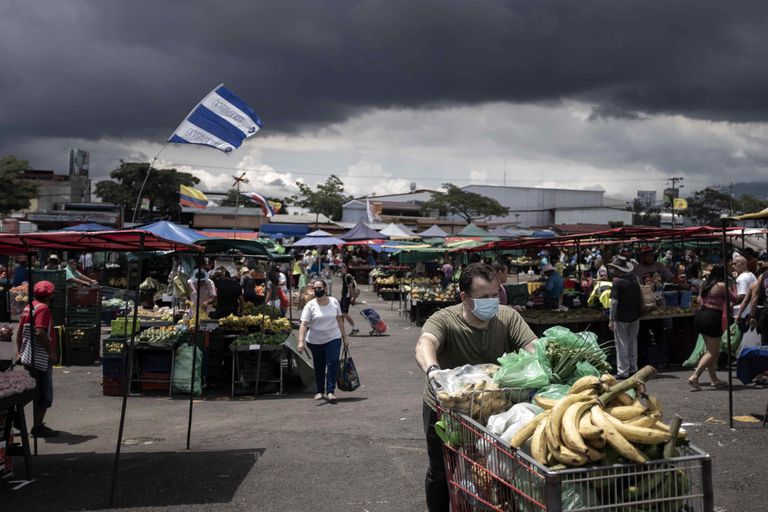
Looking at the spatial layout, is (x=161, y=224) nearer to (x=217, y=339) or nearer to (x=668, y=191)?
(x=217, y=339)

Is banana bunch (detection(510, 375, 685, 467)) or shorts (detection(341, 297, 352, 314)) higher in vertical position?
banana bunch (detection(510, 375, 685, 467))

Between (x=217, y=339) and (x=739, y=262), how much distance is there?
9505 mm

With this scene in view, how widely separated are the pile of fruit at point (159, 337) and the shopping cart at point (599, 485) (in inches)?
349

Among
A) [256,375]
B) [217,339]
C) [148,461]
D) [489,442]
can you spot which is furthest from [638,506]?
[217,339]

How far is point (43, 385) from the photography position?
803 cm

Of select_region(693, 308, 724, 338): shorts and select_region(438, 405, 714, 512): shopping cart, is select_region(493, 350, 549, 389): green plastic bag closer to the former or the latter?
select_region(438, 405, 714, 512): shopping cart

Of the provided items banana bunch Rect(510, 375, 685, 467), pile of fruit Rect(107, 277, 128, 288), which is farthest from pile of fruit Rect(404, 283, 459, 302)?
banana bunch Rect(510, 375, 685, 467)

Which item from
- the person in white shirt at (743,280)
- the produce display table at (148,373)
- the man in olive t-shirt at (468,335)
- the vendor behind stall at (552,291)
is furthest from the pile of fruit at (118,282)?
the man in olive t-shirt at (468,335)

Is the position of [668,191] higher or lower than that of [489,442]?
higher

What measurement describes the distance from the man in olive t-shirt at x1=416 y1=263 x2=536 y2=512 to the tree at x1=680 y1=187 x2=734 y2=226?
110 meters

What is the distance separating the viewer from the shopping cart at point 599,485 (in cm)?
290

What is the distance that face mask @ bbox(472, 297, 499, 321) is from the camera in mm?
4617

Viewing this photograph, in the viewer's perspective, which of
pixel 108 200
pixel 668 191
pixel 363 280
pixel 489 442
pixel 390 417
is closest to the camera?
pixel 489 442

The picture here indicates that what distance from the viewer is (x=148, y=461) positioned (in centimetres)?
729
